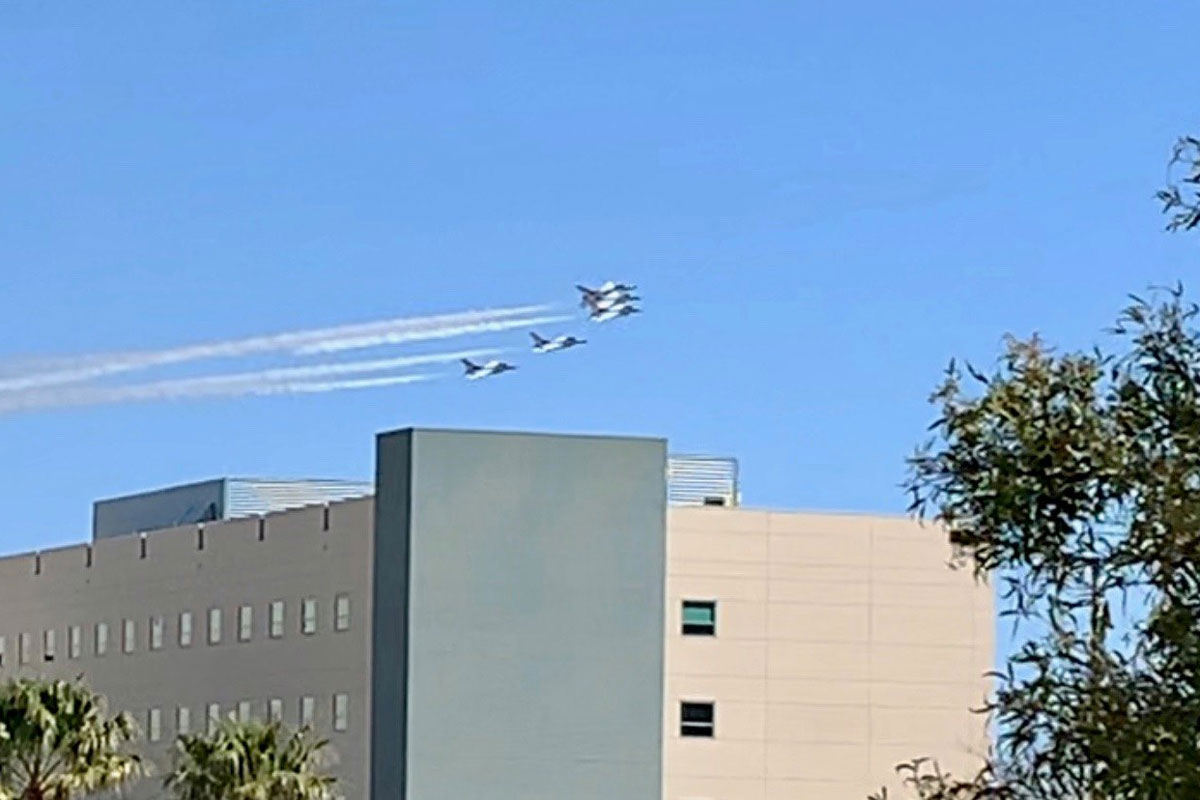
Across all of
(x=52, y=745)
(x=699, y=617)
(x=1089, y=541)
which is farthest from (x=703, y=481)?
(x=1089, y=541)

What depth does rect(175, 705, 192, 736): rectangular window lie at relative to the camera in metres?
110

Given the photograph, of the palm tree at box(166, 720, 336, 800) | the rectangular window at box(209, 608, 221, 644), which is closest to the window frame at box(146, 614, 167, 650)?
the rectangular window at box(209, 608, 221, 644)

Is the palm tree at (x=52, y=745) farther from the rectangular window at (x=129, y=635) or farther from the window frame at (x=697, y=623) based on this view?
the rectangular window at (x=129, y=635)

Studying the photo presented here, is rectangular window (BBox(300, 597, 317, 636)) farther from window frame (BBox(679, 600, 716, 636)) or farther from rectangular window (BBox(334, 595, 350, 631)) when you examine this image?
window frame (BBox(679, 600, 716, 636))

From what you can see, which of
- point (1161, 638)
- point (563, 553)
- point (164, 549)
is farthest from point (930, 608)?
point (1161, 638)

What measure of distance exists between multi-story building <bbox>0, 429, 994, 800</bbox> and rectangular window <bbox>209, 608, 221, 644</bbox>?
122 inches

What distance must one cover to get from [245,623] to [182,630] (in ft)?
14.4

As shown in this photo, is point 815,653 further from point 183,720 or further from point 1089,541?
point 1089,541

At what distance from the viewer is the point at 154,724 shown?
112 meters

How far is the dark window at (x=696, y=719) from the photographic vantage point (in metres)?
101

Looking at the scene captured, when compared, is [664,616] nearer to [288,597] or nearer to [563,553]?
[563,553]

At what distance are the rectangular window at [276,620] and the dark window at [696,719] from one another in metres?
13.0

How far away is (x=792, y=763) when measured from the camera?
334ft

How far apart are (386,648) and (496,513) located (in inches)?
205
